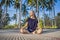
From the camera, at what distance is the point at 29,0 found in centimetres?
3862

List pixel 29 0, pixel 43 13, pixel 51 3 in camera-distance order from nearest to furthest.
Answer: pixel 29 0 → pixel 51 3 → pixel 43 13

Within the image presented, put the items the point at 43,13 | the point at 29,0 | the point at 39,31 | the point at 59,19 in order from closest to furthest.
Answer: the point at 39,31 < the point at 59,19 < the point at 29,0 < the point at 43,13

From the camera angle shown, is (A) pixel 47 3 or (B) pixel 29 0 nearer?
(B) pixel 29 0

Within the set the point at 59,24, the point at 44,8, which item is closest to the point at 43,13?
the point at 44,8

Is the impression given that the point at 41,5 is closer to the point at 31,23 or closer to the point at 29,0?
the point at 29,0

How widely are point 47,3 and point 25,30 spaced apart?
1419 inches

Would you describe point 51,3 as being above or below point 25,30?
above

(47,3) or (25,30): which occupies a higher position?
(47,3)

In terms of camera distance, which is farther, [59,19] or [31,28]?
[59,19]

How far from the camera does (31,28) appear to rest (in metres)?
10.0

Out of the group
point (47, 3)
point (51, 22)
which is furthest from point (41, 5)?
point (51, 22)

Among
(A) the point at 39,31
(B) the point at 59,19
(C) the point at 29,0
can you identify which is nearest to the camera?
(A) the point at 39,31

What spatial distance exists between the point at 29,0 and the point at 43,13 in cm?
1210

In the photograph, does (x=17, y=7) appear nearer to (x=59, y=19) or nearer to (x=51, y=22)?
(x=51, y=22)
